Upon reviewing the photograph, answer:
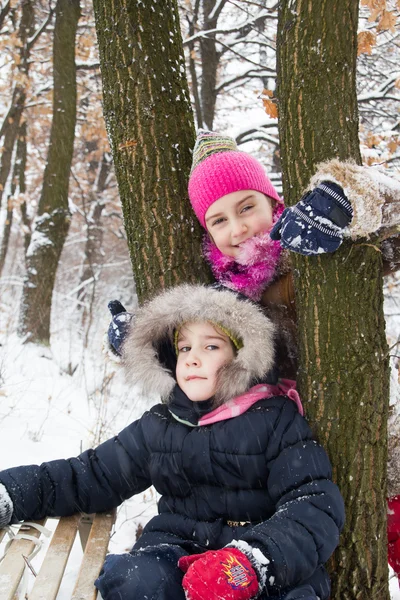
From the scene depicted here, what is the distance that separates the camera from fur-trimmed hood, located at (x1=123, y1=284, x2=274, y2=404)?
6.99 feet

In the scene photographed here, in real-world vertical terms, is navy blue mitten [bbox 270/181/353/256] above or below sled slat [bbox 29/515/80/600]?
above

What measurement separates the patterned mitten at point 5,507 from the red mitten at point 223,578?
93cm

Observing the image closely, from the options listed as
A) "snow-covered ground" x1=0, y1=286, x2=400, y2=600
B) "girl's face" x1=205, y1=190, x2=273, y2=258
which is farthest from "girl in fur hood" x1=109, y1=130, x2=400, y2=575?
"snow-covered ground" x1=0, y1=286, x2=400, y2=600

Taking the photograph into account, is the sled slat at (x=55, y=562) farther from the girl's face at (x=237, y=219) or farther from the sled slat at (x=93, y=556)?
the girl's face at (x=237, y=219)

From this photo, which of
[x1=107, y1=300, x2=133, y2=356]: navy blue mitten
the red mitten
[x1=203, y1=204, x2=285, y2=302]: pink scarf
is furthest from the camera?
[x1=107, y1=300, x2=133, y2=356]: navy blue mitten

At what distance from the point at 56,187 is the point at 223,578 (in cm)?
728

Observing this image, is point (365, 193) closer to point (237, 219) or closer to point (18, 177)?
point (237, 219)

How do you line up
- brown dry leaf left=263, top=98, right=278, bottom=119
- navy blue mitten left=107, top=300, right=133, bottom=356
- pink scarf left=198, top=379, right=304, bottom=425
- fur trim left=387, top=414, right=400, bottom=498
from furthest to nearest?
brown dry leaf left=263, top=98, right=278, bottom=119 < navy blue mitten left=107, top=300, right=133, bottom=356 < fur trim left=387, top=414, right=400, bottom=498 < pink scarf left=198, top=379, right=304, bottom=425

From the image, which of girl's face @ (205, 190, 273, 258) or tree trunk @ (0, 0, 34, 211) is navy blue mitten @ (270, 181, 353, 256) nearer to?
girl's face @ (205, 190, 273, 258)

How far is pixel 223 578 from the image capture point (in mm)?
1604

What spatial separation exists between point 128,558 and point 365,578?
96 centimetres

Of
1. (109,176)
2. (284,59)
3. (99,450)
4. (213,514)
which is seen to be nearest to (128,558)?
(213,514)

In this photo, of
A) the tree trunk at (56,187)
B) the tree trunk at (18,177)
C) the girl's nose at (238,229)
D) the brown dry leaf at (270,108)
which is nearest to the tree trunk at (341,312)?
the girl's nose at (238,229)

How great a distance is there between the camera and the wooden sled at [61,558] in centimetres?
195
